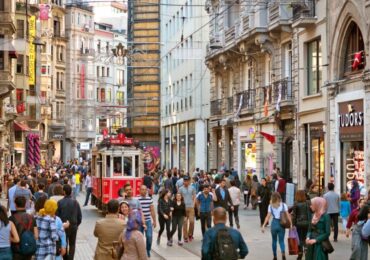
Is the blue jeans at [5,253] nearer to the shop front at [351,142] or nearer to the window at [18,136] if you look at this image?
the shop front at [351,142]

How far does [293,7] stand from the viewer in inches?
1454

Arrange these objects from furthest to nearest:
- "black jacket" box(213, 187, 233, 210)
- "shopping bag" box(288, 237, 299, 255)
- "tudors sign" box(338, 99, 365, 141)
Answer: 1. "tudors sign" box(338, 99, 365, 141)
2. "black jacket" box(213, 187, 233, 210)
3. "shopping bag" box(288, 237, 299, 255)

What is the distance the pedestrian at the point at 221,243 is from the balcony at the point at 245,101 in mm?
33118

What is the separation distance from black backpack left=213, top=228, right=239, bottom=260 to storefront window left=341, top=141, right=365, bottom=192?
18876mm

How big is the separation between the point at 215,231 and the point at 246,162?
35686 mm

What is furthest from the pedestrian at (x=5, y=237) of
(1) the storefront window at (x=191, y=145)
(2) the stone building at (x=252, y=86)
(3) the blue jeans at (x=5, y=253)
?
(1) the storefront window at (x=191, y=145)

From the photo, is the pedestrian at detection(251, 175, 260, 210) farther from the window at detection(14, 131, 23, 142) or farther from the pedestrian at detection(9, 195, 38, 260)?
the window at detection(14, 131, 23, 142)

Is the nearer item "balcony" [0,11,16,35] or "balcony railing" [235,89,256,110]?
"balcony railing" [235,89,256,110]

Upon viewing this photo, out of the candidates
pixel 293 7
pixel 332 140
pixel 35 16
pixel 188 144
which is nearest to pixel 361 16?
pixel 332 140

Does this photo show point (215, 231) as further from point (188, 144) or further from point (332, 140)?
point (188, 144)

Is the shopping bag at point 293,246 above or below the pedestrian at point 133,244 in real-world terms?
below

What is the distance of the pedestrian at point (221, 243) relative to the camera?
11172mm

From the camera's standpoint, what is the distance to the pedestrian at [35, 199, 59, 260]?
14.0 metres

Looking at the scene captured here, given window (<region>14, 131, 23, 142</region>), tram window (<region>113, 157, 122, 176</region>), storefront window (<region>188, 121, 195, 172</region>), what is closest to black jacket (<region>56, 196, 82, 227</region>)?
tram window (<region>113, 157, 122, 176</region>)
